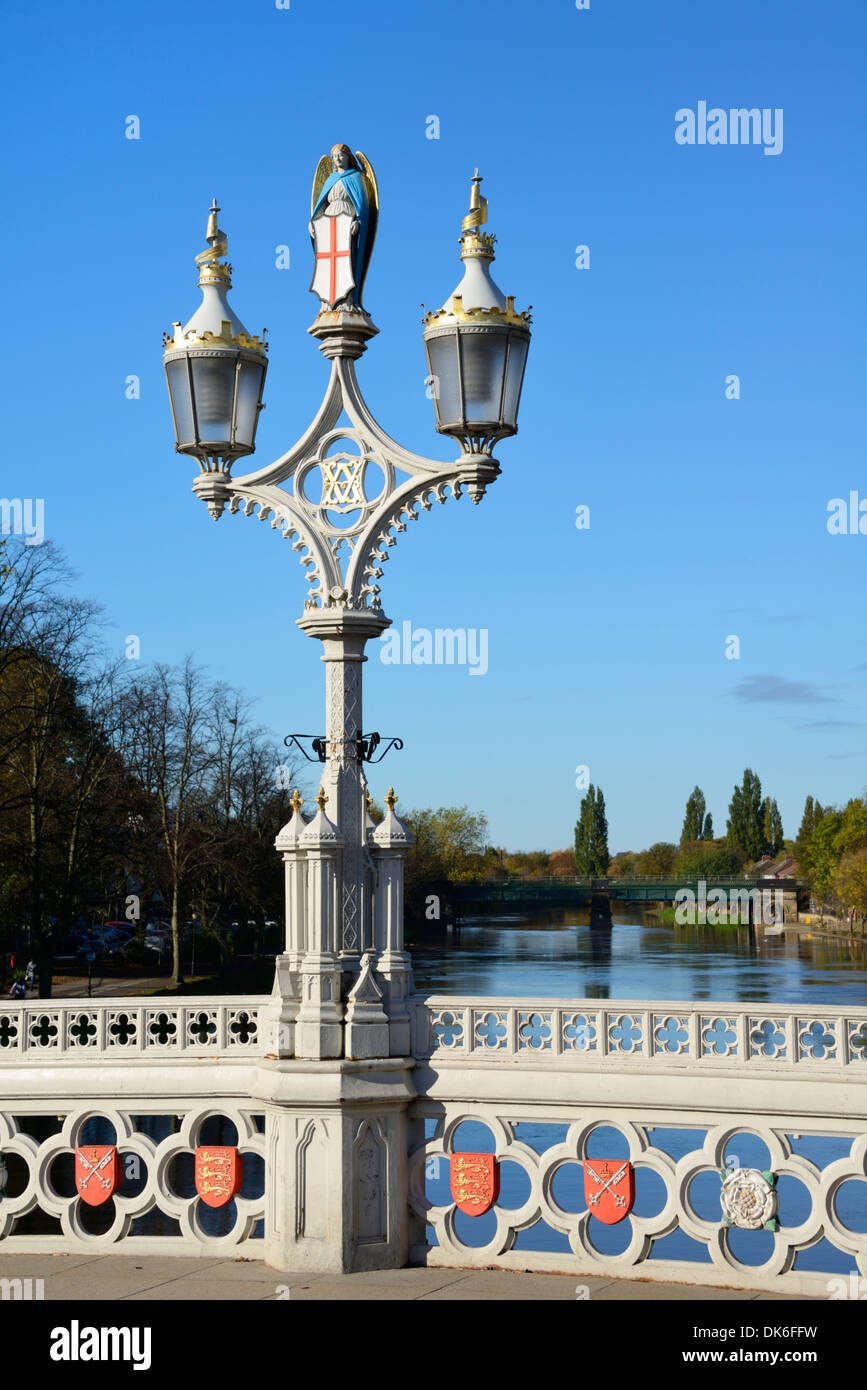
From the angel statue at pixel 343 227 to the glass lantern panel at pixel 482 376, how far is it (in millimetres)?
1284

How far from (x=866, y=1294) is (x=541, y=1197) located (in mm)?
2161

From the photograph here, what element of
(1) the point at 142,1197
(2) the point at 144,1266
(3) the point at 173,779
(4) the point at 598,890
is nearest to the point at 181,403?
(1) the point at 142,1197

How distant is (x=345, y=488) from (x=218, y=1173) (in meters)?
5.05

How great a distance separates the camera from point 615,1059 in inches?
429

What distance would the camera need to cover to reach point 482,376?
11375 mm

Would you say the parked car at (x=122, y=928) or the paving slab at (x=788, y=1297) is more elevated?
the parked car at (x=122, y=928)

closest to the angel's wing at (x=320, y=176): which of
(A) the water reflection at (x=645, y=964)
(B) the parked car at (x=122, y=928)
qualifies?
(A) the water reflection at (x=645, y=964)

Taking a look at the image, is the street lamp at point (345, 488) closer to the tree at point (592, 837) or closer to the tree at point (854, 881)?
the tree at point (854, 881)

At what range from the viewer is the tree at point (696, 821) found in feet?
504

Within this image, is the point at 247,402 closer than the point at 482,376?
No

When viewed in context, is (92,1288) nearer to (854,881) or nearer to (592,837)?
(854,881)
